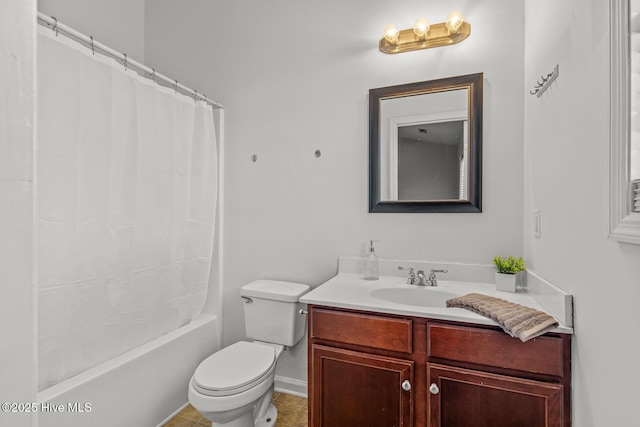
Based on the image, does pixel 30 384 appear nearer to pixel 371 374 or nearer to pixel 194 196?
pixel 371 374

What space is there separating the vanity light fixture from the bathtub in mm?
2059

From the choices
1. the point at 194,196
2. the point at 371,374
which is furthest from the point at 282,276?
the point at 371,374

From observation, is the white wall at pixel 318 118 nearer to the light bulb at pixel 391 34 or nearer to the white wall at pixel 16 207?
the light bulb at pixel 391 34

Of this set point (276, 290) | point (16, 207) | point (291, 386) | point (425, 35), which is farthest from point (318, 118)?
point (291, 386)

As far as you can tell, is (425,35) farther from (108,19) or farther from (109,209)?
(108,19)

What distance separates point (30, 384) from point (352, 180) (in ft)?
5.24

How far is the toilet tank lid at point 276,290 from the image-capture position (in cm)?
187

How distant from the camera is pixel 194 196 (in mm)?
2025

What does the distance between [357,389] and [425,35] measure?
1779mm

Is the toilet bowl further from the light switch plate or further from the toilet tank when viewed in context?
the light switch plate

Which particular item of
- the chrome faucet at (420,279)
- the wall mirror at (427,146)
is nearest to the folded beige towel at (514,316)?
the chrome faucet at (420,279)

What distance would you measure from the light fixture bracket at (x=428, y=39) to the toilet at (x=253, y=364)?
1.48 metres

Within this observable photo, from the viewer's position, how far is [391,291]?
1.65m

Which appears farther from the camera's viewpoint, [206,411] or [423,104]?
[423,104]
